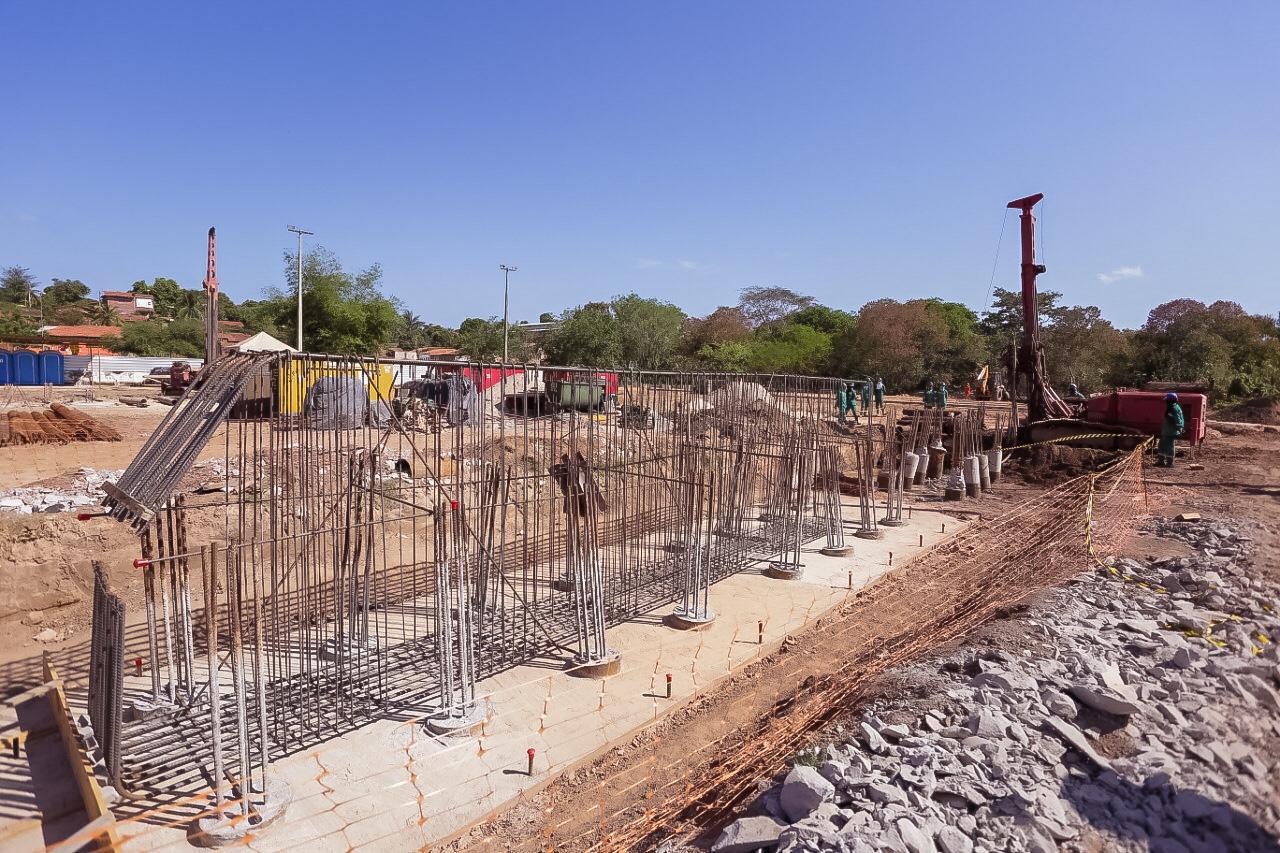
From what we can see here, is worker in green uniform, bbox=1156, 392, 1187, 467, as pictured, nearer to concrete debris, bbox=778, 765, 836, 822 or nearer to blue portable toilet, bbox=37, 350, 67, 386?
concrete debris, bbox=778, 765, 836, 822

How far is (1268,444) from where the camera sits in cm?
1908

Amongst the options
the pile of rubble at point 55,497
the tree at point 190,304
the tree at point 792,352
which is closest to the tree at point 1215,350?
the tree at point 792,352

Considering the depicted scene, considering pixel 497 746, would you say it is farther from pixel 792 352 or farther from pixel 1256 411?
pixel 792 352

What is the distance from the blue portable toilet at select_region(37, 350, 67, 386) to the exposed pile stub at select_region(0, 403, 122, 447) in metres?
16.0

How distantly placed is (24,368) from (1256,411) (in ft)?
149

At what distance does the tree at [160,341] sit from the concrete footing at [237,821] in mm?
43122

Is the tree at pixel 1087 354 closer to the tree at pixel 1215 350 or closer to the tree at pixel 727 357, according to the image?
the tree at pixel 1215 350

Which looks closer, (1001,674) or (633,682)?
(1001,674)

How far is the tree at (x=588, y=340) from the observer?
3434 centimetres

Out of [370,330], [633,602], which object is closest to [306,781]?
[633,602]

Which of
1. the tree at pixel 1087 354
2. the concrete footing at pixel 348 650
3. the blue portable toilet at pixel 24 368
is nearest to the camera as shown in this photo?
the concrete footing at pixel 348 650

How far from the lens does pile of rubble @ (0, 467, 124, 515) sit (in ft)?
29.0

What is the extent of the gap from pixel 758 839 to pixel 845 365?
34596mm

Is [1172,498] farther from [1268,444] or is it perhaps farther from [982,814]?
[982,814]
